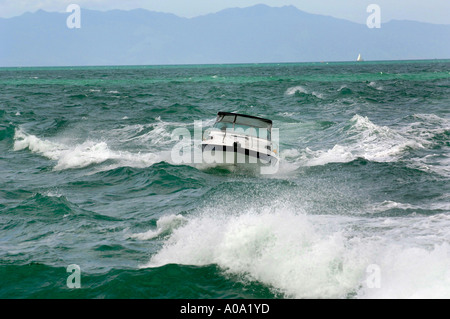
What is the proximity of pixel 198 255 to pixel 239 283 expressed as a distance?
1.27 meters

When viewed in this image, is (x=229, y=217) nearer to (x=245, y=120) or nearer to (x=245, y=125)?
(x=245, y=125)

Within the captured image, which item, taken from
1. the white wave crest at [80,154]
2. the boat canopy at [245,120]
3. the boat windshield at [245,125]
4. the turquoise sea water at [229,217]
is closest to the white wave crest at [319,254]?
the turquoise sea water at [229,217]

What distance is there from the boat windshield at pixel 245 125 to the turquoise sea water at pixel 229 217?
52.5 inches

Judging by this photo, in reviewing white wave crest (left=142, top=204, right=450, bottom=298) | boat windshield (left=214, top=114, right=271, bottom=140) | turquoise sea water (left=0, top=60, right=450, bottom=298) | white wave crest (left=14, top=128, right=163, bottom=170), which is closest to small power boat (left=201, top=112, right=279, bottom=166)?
boat windshield (left=214, top=114, right=271, bottom=140)

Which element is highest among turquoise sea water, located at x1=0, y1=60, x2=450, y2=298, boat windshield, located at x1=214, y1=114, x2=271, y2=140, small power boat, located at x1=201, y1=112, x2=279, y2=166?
boat windshield, located at x1=214, y1=114, x2=271, y2=140

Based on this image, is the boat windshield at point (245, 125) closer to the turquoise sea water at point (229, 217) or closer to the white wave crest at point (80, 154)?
the turquoise sea water at point (229, 217)

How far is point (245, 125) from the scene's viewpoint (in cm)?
1928

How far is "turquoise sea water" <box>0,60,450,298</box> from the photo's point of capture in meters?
8.27

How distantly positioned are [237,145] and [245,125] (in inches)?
67.8

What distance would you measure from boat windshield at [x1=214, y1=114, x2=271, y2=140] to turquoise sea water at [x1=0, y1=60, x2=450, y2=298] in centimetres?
133

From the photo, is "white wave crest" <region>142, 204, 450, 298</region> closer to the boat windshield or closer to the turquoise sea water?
the turquoise sea water

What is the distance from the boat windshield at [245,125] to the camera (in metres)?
19.1

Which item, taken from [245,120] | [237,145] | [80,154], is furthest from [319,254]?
[80,154]
